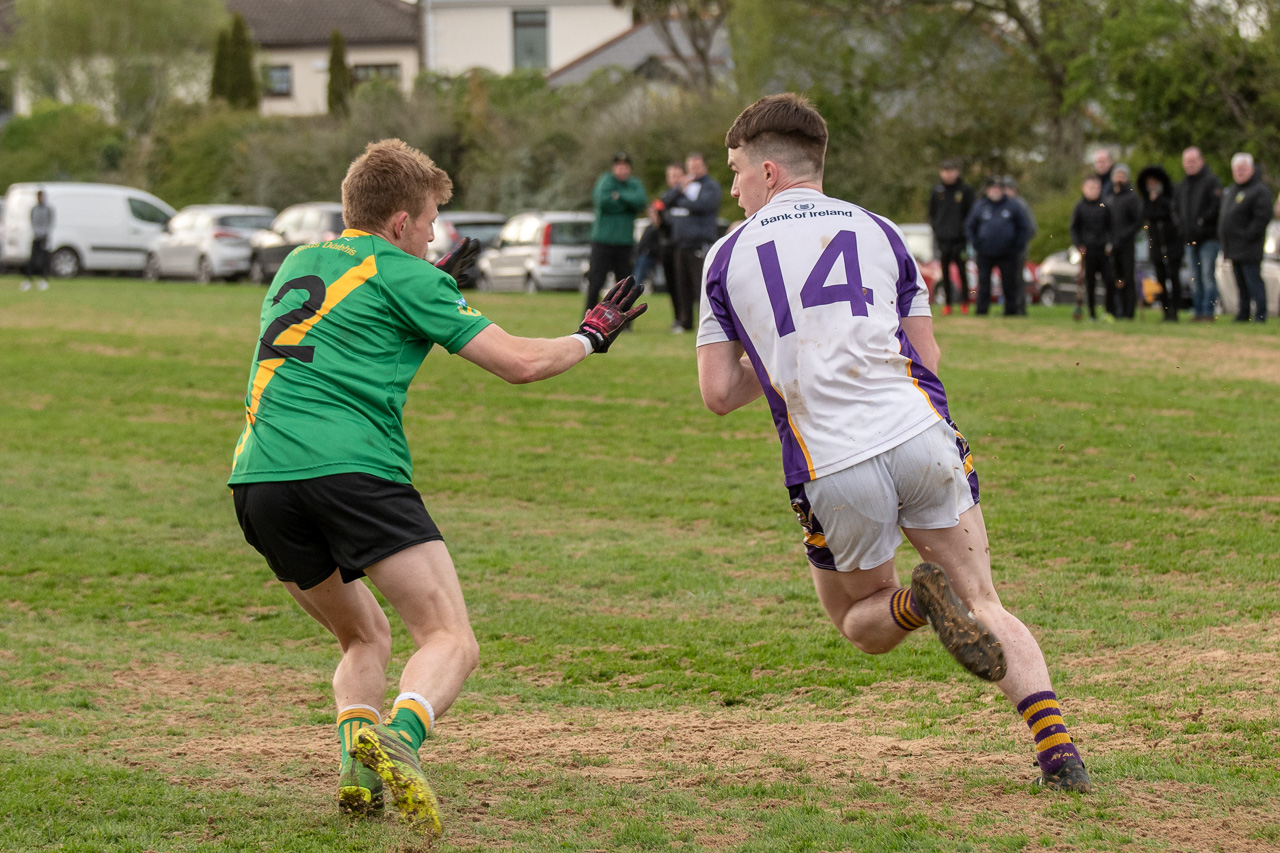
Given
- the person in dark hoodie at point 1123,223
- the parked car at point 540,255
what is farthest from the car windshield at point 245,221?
the person in dark hoodie at point 1123,223

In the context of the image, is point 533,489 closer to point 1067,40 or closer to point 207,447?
point 207,447

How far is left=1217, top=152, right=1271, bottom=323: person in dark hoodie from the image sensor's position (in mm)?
16062

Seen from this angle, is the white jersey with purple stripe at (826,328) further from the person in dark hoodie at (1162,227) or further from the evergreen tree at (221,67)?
the evergreen tree at (221,67)

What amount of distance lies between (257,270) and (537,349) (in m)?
29.0

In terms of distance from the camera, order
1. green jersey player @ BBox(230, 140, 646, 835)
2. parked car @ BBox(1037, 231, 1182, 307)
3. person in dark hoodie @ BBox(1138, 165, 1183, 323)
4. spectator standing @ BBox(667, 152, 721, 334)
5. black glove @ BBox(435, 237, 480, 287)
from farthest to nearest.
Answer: parked car @ BBox(1037, 231, 1182, 307) < person in dark hoodie @ BBox(1138, 165, 1183, 323) < spectator standing @ BBox(667, 152, 721, 334) < black glove @ BBox(435, 237, 480, 287) < green jersey player @ BBox(230, 140, 646, 835)

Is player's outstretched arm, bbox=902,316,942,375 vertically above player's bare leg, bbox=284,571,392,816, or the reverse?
player's outstretched arm, bbox=902,316,942,375

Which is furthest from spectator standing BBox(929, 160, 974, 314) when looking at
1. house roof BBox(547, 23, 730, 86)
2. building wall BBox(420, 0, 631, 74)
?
building wall BBox(420, 0, 631, 74)

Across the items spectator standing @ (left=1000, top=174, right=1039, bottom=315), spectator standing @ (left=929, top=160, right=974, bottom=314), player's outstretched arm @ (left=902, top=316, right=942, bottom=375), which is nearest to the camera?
player's outstretched arm @ (left=902, top=316, right=942, bottom=375)

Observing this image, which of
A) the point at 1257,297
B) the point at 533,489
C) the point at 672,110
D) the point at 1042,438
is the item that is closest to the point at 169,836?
the point at 533,489

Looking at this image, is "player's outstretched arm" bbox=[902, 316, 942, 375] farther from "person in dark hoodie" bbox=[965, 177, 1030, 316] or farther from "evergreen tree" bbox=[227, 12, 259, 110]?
"evergreen tree" bbox=[227, 12, 259, 110]

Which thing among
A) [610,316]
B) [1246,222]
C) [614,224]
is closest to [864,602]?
[610,316]

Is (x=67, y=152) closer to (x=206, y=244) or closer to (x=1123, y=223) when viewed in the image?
(x=206, y=244)

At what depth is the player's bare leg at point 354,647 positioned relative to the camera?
4188 millimetres

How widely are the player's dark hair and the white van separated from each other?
32.7 meters
